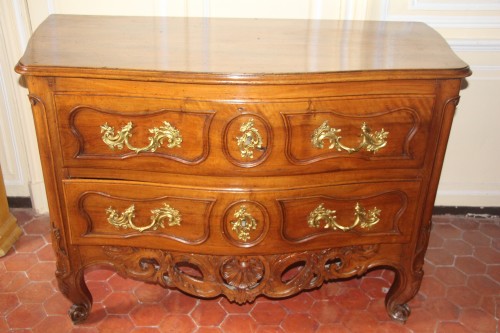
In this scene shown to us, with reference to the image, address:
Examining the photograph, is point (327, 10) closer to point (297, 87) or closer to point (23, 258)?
point (297, 87)

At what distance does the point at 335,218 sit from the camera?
1.76m

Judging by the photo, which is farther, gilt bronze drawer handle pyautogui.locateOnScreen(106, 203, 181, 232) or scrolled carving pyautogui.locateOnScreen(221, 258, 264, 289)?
scrolled carving pyautogui.locateOnScreen(221, 258, 264, 289)

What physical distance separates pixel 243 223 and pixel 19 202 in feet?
5.19

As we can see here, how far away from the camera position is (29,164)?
2.57 meters

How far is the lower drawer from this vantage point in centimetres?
168

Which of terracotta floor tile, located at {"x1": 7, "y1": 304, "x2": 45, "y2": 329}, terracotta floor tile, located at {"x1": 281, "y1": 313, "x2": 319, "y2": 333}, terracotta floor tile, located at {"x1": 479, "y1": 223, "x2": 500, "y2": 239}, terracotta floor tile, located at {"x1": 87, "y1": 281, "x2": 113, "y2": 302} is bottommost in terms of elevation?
terracotta floor tile, located at {"x1": 87, "y1": 281, "x2": 113, "y2": 302}

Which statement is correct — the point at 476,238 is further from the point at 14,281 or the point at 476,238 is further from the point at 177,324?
the point at 14,281

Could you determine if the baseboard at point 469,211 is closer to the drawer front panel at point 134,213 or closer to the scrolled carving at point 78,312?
the drawer front panel at point 134,213

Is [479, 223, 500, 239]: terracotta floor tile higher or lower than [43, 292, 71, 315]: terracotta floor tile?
higher

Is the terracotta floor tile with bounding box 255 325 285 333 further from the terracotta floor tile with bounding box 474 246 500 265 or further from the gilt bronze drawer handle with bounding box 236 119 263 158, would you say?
the terracotta floor tile with bounding box 474 246 500 265

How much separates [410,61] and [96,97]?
964mm

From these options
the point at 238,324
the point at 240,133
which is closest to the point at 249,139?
the point at 240,133

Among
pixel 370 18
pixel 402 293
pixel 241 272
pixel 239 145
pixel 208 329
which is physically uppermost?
pixel 370 18

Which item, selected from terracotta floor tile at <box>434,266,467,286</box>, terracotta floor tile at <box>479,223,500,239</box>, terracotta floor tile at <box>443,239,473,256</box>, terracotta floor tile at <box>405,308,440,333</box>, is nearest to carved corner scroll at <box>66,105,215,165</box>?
terracotta floor tile at <box>405,308,440,333</box>
